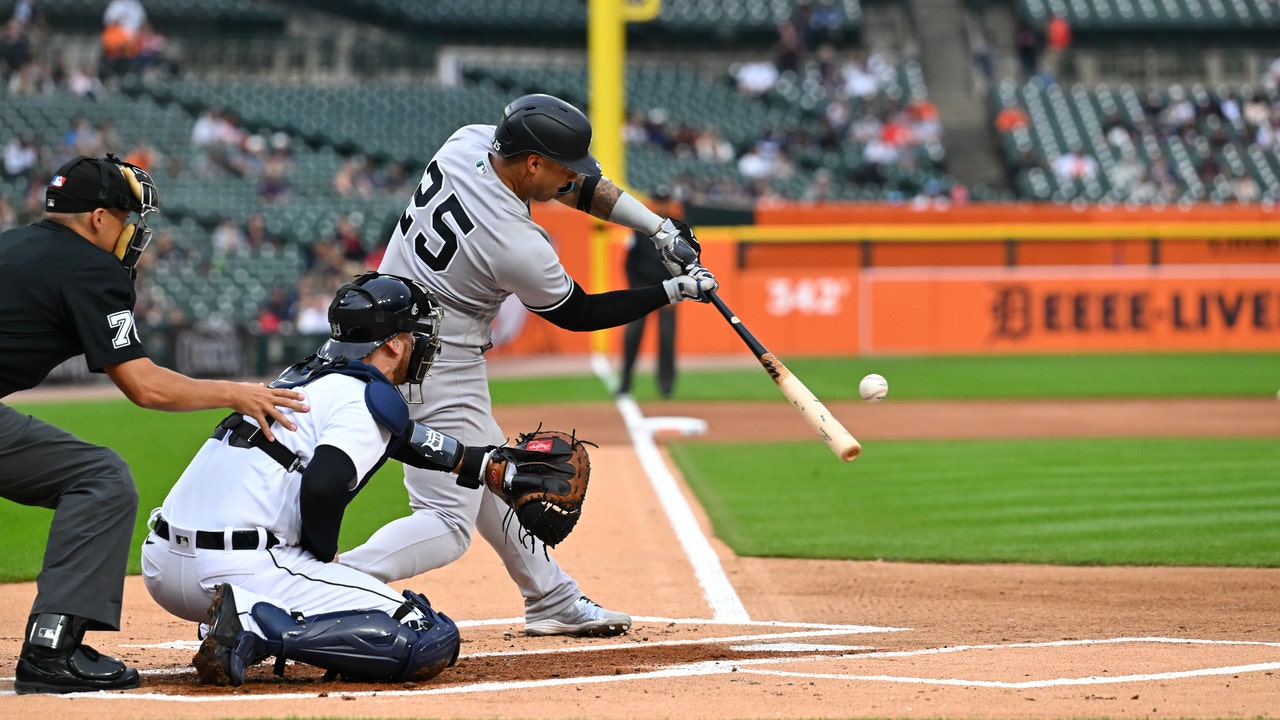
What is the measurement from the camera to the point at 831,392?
16.1m

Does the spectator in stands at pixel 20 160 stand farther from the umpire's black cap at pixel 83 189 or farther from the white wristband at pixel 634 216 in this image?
the umpire's black cap at pixel 83 189

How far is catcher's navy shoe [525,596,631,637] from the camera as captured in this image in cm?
543

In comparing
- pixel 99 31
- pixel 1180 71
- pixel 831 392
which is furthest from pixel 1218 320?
pixel 99 31

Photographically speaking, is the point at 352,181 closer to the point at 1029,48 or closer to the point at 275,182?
the point at 275,182

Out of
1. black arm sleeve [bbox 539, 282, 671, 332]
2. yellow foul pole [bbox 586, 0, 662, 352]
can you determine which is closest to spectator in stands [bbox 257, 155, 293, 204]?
yellow foul pole [bbox 586, 0, 662, 352]

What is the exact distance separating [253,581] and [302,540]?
19 cm

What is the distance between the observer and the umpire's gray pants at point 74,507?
13.9 ft

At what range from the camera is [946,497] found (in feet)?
30.6

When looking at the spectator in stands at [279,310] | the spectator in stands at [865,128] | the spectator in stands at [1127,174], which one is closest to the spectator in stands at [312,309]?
the spectator in stands at [279,310]

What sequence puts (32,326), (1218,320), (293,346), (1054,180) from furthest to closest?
(1054,180), (1218,320), (293,346), (32,326)

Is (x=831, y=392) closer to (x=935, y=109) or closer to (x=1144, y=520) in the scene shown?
(x=1144, y=520)

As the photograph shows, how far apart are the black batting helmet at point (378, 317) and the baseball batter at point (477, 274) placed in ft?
1.33

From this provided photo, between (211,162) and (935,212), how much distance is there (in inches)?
460

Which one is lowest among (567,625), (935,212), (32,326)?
(567,625)
